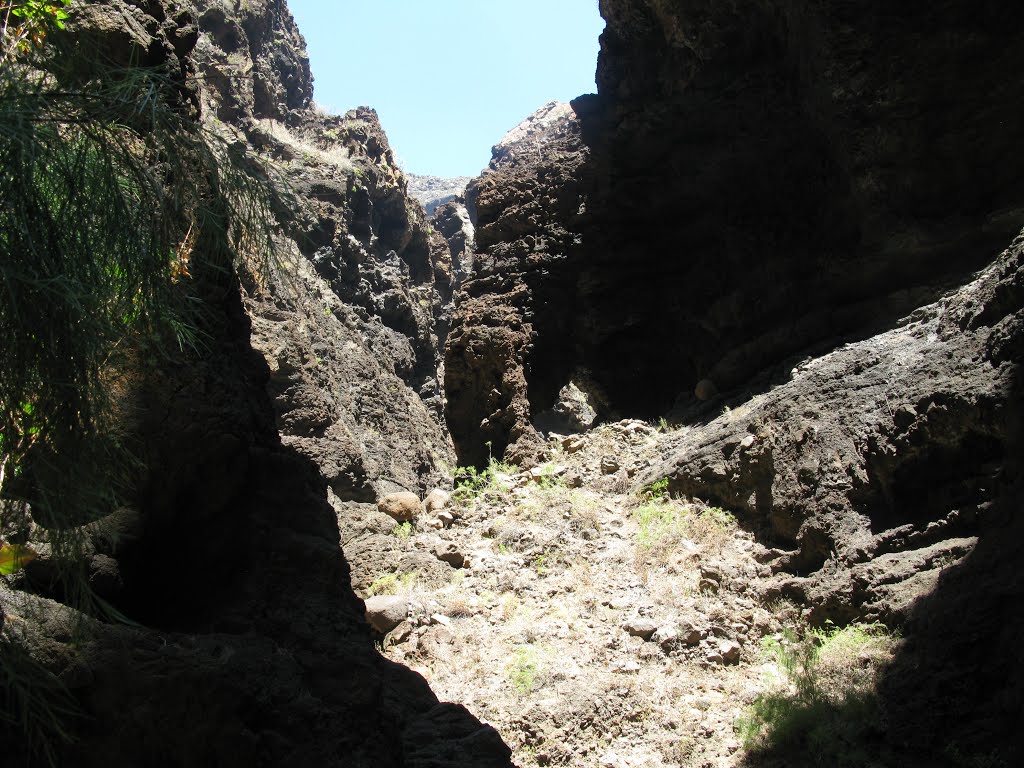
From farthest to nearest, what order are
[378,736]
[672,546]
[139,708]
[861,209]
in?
[861,209]
[672,546]
[378,736]
[139,708]

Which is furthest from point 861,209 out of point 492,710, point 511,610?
point 492,710

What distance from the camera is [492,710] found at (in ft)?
16.7

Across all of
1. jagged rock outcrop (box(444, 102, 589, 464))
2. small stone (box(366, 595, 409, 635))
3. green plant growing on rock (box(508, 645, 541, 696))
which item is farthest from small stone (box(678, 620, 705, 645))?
jagged rock outcrop (box(444, 102, 589, 464))

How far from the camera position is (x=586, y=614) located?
6.11 meters

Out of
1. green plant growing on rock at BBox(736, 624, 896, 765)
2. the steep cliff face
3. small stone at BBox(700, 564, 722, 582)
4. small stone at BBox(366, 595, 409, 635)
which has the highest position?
the steep cliff face

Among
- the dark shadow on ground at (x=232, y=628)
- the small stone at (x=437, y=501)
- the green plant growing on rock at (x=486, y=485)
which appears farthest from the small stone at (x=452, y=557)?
the dark shadow on ground at (x=232, y=628)

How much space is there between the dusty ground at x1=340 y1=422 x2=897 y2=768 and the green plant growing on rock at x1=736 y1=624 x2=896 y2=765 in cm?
15

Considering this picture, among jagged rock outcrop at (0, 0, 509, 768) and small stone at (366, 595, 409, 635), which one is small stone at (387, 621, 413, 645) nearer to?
small stone at (366, 595, 409, 635)

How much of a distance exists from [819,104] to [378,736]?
8132 millimetres

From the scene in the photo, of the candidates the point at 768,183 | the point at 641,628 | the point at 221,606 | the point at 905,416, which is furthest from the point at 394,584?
the point at 768,183

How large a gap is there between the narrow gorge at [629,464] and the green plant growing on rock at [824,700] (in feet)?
0.08

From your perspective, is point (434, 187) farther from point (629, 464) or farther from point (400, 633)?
point (400, 633)

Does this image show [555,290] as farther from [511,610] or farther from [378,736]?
[378,736]

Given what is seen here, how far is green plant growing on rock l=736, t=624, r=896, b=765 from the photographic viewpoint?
13.5 ft
